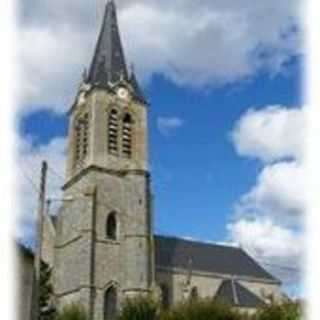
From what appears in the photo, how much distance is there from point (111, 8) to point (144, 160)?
17250mm

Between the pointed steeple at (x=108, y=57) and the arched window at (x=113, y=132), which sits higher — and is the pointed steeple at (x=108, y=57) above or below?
above

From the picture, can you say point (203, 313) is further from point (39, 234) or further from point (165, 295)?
point (165, 295)

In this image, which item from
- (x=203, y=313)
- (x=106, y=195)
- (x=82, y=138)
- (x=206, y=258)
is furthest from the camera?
(x=206, y=258)

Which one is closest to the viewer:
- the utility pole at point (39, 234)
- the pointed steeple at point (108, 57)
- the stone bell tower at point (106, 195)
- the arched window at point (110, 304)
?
the utility pole at point (39, 234)

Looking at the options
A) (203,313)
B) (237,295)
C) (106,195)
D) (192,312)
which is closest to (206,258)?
(237,295)

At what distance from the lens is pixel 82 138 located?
2402 inches

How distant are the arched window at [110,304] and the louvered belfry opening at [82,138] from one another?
1214 cm

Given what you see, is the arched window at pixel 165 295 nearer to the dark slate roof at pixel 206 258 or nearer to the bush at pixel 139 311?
the dark slate roof at pixel 206 258

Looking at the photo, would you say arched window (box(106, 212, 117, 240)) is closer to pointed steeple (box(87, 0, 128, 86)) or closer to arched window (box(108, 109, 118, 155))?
arched window (box(108, 109, 118, 155))

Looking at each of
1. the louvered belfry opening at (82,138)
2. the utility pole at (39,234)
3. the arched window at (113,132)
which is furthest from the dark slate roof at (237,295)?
the utility pole at (39,234)

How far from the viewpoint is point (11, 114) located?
393 cm

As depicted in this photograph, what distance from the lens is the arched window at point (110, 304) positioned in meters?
51.5

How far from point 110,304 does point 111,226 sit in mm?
6288

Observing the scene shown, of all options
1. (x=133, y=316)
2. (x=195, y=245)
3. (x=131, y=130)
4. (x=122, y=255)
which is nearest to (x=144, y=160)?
(x=131, y=130)
